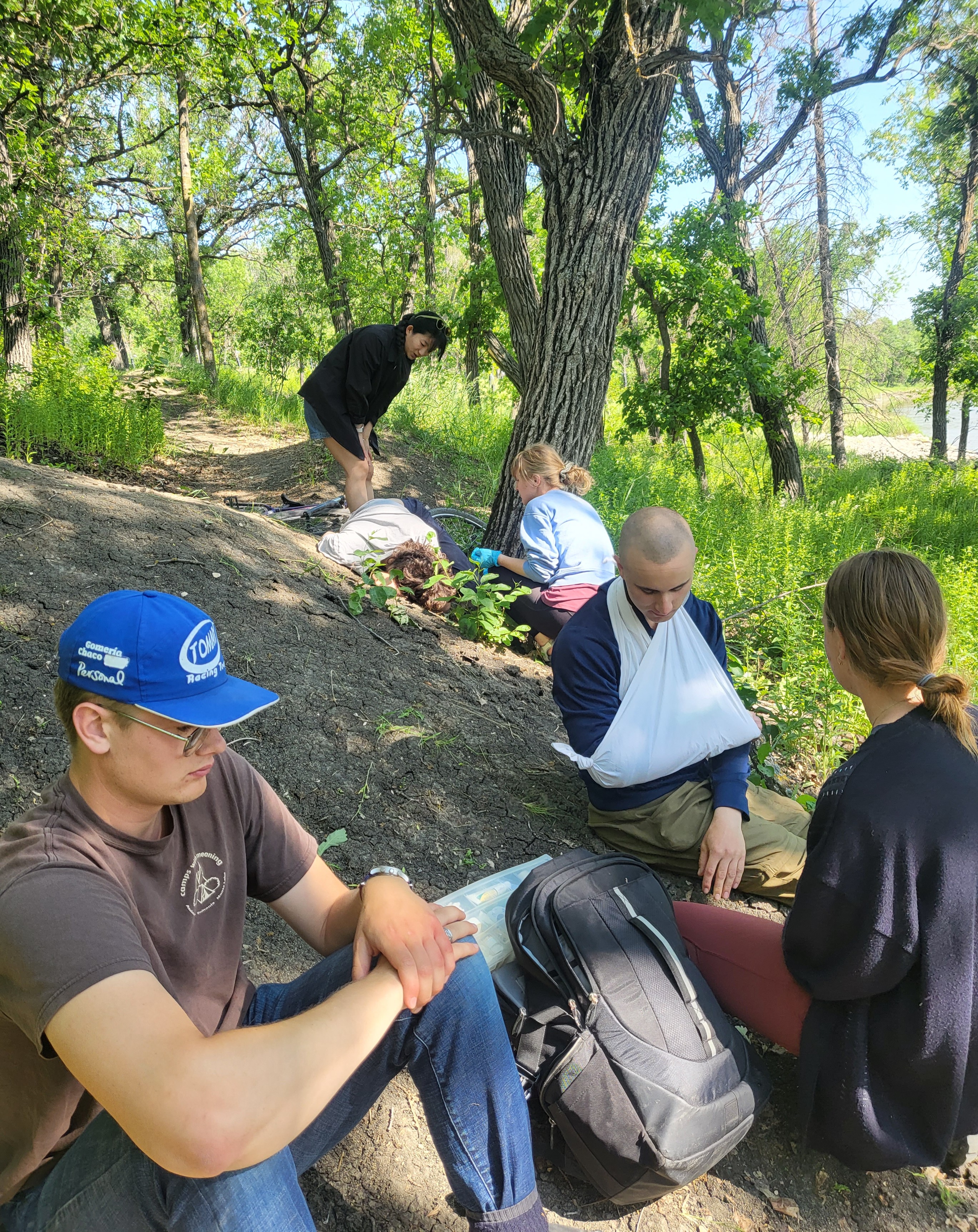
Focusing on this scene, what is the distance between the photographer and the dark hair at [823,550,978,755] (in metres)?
1.86

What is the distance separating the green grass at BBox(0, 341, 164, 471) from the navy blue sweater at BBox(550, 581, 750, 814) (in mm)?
5193

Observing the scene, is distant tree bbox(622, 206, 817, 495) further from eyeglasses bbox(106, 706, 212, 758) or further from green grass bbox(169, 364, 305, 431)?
eyeglasses bbox(106, 706, 212, 758)

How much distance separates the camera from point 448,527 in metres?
6.83

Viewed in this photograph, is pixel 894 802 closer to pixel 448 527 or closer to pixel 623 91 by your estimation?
pixel 623 91

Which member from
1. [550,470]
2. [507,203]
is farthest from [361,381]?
[550,470]

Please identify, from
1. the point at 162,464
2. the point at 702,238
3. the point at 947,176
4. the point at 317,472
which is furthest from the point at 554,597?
the point at 947,176

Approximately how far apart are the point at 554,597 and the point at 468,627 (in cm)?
53

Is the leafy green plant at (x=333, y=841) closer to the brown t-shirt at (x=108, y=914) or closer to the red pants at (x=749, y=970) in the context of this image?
the brown t-shirt at (x=108, y=914)

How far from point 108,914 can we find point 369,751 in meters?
1.98

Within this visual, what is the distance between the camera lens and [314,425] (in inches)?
240

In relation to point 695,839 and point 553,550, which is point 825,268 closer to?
point 553,550

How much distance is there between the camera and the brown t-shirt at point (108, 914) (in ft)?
3.47

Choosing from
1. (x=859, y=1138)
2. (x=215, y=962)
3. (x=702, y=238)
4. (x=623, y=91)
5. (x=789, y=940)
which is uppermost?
(x=702, y=238)

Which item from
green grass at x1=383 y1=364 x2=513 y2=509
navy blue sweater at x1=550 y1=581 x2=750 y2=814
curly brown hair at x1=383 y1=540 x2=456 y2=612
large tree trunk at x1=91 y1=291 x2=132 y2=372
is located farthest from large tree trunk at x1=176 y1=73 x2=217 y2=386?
navy blue sweater at x1=550 y1=581 x2=750 y2=814
